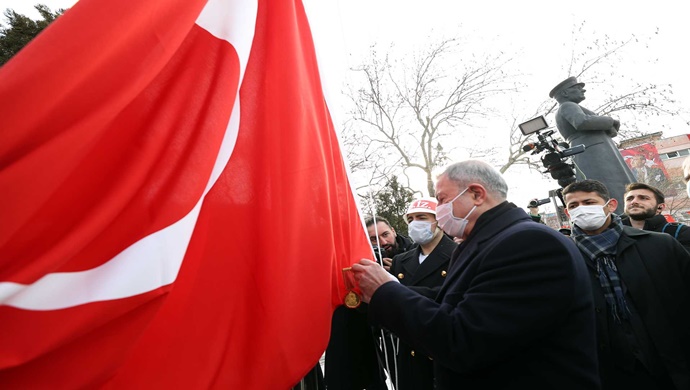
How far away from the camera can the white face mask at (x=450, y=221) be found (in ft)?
6.89

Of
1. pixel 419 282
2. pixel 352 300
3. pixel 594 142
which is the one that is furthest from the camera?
pixel 594 142

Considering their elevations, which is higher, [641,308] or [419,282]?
[419,282]

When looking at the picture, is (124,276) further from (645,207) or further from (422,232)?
(645,207)

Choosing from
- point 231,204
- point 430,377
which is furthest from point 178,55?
point 430,377

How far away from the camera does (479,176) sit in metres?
2.06

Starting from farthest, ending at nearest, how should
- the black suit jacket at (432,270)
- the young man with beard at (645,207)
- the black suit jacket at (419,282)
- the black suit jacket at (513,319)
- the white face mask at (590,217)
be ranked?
1. the young man with beard at (645,207)
2. the black suit jacket at (432,270)
3. the white face mask at (590,217)
4. the black suit jacket at (419,282)
5. the black suit jacket at (513,319)

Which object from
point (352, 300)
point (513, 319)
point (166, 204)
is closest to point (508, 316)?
point (513, 319)

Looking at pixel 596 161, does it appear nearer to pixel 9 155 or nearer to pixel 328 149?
pixel 328 149

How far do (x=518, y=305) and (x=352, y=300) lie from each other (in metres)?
0.65

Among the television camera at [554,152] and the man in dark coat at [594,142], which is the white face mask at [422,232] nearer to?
the television camera at [554,152]

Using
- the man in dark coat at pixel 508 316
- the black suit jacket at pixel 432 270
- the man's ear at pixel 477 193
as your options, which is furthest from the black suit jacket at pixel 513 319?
the black suit jacket at pixel 432 270

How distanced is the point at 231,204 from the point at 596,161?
23.5 ft

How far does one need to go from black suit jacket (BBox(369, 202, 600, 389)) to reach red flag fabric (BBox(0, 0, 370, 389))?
0.38 metres

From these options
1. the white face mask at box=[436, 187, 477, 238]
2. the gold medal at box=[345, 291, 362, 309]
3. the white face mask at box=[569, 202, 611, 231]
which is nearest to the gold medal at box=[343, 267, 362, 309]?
the gold medal at box=[345, 291, 362, 309]
